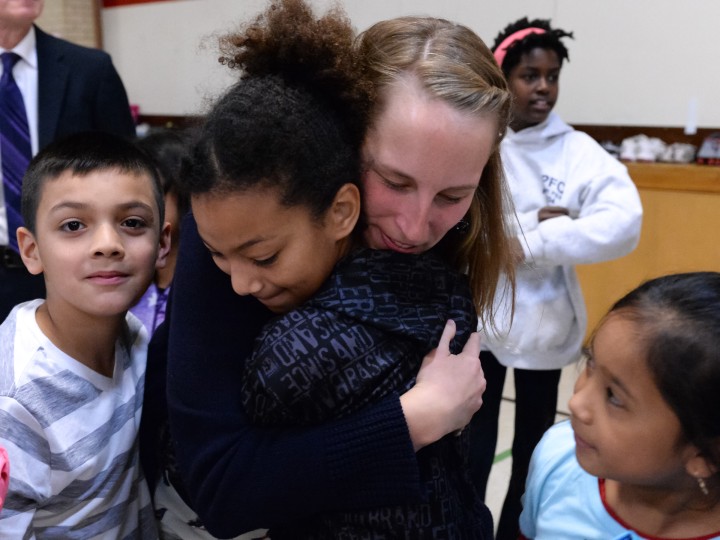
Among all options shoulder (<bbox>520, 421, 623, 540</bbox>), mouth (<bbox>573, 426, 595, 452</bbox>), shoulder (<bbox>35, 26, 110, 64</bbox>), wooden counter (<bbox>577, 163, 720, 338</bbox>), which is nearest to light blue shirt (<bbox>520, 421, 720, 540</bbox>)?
shoulder (<bbox>520, 421, 623, 540</bbox>)

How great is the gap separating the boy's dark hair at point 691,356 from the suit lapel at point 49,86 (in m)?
2.01

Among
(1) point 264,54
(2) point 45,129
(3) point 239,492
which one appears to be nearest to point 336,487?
(3) point 239,492

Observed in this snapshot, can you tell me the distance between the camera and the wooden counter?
3.69m

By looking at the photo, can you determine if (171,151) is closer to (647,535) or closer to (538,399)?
(538,399)

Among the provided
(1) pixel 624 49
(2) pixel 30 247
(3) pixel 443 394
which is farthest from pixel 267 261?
(1) pixel 624 49

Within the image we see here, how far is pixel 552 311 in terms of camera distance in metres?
2.21

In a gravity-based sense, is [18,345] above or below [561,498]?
above

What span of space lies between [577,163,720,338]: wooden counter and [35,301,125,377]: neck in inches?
124

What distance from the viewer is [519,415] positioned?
7.75 feet

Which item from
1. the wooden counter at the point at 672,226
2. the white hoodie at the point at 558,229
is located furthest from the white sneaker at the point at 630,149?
the white hoodie at the point at 558,229

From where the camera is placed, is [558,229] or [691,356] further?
[558,229]

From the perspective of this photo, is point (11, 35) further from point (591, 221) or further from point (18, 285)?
point (591, 221)

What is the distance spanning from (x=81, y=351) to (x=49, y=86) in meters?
1.50

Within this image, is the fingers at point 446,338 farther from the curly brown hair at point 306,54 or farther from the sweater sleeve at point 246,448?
the curly brown hair at point 306,54
